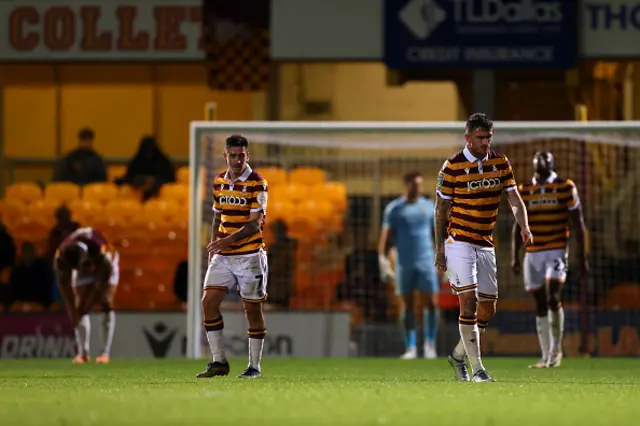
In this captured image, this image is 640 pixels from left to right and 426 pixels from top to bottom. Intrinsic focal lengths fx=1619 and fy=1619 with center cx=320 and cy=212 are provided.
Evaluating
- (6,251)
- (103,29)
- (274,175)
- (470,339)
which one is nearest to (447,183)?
(470,339)

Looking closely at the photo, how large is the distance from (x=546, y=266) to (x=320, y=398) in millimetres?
6177

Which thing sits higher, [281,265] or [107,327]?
[281,265]

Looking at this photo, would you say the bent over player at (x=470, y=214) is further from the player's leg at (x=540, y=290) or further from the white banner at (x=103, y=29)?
the white banner at (x=103, y=29)

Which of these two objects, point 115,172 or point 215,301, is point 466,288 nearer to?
point 215,301

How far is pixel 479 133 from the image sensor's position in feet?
37.7

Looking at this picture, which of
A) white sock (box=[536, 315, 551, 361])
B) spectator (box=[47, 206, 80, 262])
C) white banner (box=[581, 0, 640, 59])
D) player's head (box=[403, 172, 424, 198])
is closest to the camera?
white sock (box=[536, 315, 551, 361])

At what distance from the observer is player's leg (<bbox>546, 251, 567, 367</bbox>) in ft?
51.3

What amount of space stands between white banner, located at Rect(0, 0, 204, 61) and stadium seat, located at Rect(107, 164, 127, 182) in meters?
1.59

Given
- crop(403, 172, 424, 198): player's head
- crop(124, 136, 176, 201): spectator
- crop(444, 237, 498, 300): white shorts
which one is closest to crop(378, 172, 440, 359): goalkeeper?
crop(403, 172, 424, 198): player's head

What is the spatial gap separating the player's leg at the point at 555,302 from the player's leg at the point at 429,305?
273 cm

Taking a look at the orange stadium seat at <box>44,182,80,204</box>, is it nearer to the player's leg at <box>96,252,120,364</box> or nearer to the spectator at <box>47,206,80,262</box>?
the spectator at <box>47,206,80,262</box>

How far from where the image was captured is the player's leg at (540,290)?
617 inches

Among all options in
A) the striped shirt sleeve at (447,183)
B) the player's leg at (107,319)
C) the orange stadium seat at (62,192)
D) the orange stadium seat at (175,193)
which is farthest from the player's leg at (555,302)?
the orange stadium seat at (62,192)

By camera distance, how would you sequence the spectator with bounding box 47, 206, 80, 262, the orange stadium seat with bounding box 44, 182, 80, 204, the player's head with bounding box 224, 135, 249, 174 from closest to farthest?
1. the player's head with bounding box 224, 135, 249, 174
2. the spectator with bounding box 47, 206, 80, 262
3. the orange stadium seat with bounding box 44, 182, 80, 204
